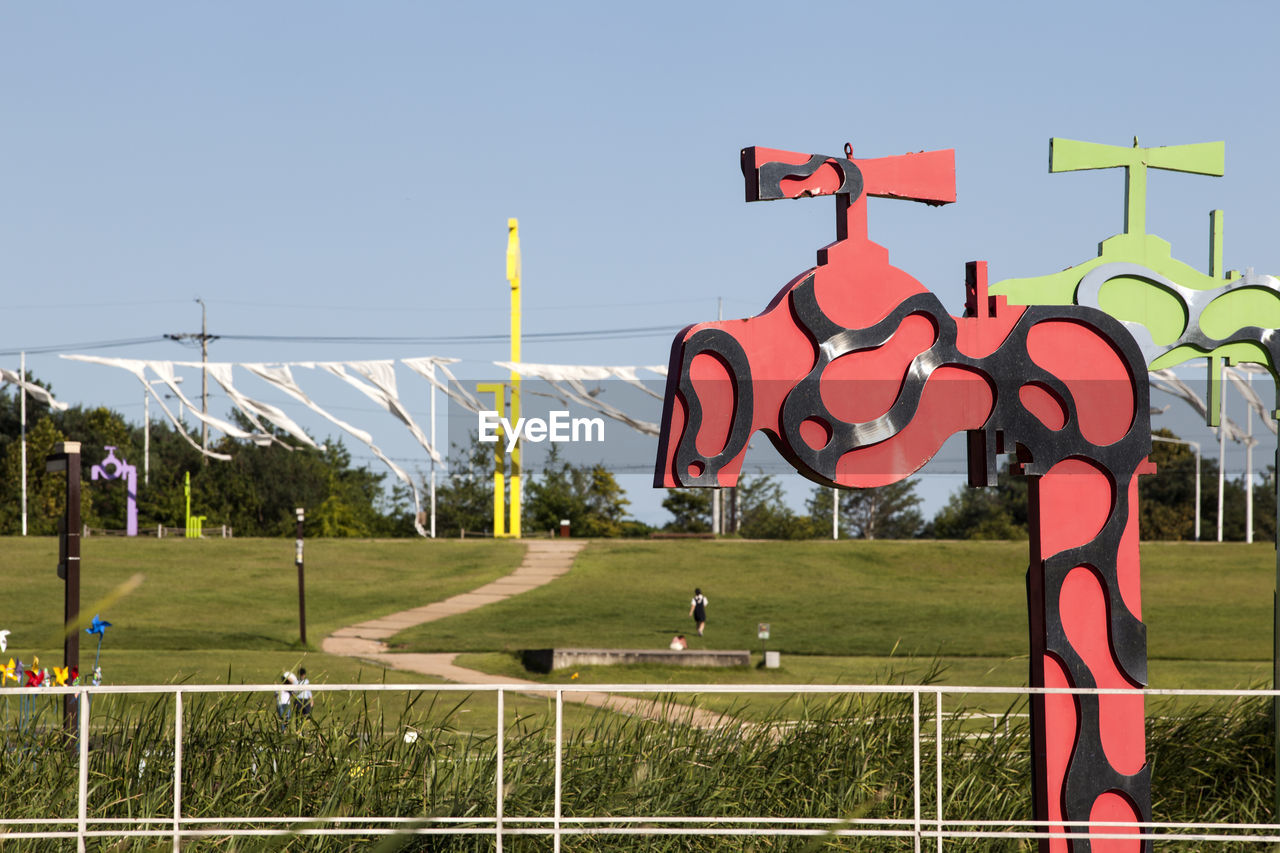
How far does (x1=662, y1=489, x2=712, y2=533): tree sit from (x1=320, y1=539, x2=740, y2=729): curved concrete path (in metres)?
20.4

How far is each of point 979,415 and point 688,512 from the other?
60.8 m

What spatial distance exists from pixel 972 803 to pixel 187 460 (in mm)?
71067

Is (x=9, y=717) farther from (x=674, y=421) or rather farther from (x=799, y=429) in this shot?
(x=799, y=429)

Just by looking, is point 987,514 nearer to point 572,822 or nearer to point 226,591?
point 226,591

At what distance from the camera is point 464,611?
112ft

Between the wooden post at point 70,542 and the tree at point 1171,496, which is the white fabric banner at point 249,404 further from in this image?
the tree at point 1171,496

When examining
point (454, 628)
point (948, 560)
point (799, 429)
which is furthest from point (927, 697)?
point (948, 560)

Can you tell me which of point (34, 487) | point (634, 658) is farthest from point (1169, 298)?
point (34, 487)

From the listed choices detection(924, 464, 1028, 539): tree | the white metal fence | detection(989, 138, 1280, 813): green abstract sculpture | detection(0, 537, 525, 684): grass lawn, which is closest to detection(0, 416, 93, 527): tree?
detection(0, 537, 525, 684): grass lawn

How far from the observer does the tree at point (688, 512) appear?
6675cm

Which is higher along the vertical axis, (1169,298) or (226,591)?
(1169,298)

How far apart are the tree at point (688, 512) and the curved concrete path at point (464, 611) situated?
2042 cm

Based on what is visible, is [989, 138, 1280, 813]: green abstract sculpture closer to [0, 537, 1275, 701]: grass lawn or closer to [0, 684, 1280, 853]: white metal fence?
[0, 684, 1280, 853]: white metal fence

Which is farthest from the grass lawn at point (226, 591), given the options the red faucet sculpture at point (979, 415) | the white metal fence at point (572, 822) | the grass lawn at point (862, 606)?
the red faucet sculpture at point (979, 415)
